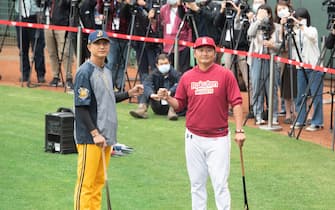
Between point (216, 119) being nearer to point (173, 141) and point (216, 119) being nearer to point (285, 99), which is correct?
point (173, 141)

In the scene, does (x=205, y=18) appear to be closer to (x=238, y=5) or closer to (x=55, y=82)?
(x=238, y=5)

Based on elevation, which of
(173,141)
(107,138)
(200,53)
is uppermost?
(200,53)

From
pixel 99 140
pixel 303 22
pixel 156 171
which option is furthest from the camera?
pixel 303 22

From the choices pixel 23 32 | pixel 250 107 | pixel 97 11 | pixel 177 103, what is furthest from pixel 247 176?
pixel 23 32

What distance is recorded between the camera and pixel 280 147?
14.2 meters

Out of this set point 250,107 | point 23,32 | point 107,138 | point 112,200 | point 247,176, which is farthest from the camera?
point 23,32

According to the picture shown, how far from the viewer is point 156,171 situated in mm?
12352

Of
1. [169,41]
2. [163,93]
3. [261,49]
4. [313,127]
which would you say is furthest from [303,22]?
[163,93]

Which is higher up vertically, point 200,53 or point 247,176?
point 200,53

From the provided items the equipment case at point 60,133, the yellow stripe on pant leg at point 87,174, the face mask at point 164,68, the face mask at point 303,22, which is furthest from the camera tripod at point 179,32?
the yellow stripe on pant leg at point 87,174

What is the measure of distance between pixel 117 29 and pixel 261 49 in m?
3.60

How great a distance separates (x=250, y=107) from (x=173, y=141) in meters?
2.63

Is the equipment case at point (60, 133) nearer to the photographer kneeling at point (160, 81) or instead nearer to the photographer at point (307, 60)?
the photographer kneeling at point (160, 81)

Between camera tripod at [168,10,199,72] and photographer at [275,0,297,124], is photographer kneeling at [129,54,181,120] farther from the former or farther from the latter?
photographer at [275,0,297,124]
